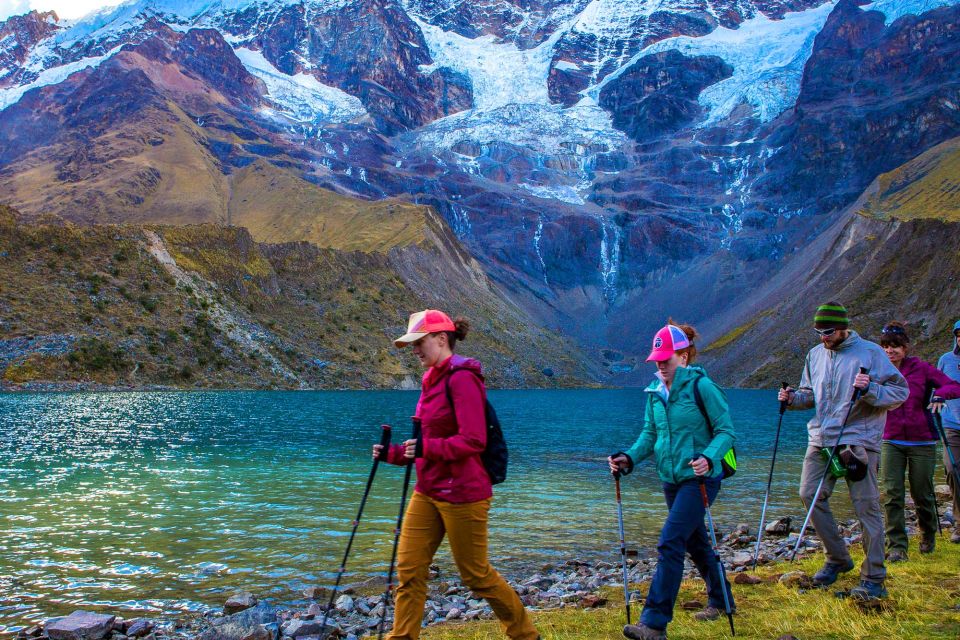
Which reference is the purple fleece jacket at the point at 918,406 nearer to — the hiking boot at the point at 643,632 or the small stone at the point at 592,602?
the small stone at the point at 592,602

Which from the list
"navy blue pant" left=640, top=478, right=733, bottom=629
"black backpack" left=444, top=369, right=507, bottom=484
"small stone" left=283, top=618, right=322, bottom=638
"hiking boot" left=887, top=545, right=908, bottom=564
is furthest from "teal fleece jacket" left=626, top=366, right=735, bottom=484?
"hiking boot" left=887, top=545, right=908, bottom=564

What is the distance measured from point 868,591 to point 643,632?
3199mm

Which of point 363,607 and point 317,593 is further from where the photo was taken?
point 317,593

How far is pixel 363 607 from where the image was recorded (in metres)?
11.5

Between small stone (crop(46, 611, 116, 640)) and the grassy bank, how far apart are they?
A: 14.7ft

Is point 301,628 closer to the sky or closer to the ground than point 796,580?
closer to the ground

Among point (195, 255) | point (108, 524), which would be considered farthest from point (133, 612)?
point (195, 255)

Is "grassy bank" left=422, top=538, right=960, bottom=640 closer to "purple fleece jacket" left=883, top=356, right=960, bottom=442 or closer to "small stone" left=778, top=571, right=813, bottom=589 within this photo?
"small stone" left=778, top=571, right=813, bottom=589

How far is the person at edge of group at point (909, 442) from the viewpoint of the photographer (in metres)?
11.7

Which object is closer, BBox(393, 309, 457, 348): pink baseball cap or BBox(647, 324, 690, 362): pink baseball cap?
BBox(393, 309, 457, 348): pink baseball cap

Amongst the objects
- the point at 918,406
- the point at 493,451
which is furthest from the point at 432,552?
the point at 918,406

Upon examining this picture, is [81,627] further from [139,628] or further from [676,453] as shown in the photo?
[676,453]

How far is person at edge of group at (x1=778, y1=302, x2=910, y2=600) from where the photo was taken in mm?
9195

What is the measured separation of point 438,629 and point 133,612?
5.25 meters
